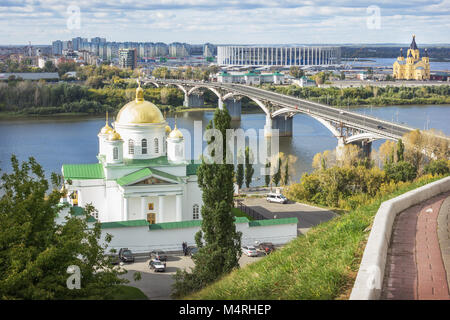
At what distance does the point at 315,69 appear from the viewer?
3051 inches

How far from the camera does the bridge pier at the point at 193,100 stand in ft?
140

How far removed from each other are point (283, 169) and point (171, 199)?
7371 mm

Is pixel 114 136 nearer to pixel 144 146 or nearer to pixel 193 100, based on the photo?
pixel 144 146

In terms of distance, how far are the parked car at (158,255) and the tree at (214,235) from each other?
1.55 meters

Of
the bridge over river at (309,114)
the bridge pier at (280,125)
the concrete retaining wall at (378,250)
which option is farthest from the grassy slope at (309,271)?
the bridge pier at (280,125)

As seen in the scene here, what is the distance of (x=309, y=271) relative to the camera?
3.51 m

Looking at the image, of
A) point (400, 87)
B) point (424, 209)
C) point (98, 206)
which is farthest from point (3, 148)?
point (400, 87)

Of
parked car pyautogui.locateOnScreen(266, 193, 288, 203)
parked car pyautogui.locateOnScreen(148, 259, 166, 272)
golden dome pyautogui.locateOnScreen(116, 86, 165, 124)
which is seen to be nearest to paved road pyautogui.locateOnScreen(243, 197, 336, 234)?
parked car pyautogui.locateOnScreen(266, 193, 288, 203)

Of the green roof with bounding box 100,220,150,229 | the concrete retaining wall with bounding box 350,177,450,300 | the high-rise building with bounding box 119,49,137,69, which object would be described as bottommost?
the green roof with bounding box 100,220,150,229

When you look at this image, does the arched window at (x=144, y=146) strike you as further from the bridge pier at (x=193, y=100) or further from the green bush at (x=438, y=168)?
the bridge pier at (x=193, y=100)

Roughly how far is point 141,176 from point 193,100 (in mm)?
32517

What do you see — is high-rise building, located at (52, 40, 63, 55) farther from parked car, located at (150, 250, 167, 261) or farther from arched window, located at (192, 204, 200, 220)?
parked car, located at (150, 250, 167, 261)

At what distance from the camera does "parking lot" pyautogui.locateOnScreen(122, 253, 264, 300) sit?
8.17m

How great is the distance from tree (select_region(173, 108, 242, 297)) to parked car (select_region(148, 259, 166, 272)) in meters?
1.08
